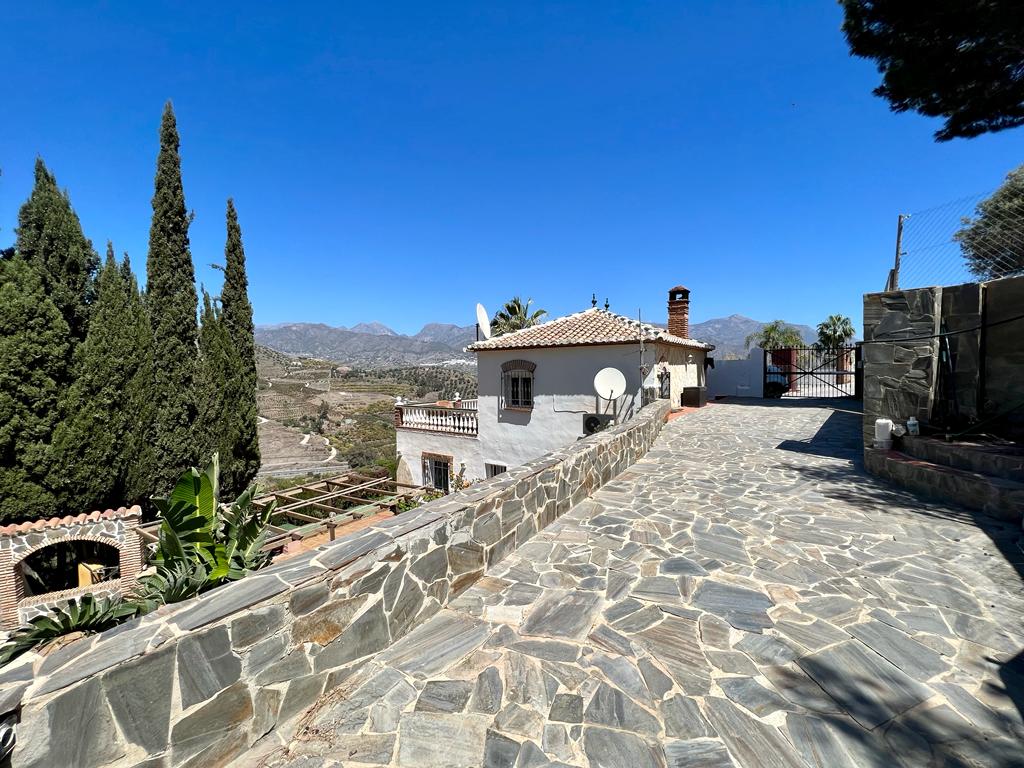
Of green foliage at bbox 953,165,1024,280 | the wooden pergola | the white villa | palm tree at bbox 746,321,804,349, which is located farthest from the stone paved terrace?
palm tree at bbox 746,321,804,349

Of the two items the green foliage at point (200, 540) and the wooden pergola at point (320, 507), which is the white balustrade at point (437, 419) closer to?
the wooden pergola at point (320, 507)

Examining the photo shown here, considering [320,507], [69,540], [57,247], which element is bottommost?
[320,507]

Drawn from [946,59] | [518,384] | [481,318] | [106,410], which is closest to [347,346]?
[481,318]

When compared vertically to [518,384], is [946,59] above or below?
above

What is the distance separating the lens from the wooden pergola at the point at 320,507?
9.24 m

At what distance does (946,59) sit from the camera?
7.69 metres

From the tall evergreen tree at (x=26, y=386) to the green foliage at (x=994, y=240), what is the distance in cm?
1740

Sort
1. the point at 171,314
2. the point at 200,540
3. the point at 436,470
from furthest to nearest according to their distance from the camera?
the point at 436,470, the point at 171,314, the point at 200,540

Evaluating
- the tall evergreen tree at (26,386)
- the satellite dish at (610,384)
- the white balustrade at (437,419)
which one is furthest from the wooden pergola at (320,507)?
the satellite dish at (610,384)

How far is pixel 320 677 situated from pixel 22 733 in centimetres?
130

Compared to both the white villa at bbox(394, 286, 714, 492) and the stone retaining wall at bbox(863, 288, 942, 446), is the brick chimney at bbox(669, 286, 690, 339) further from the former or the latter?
the stone retaining wall at bbox(863, 288, 942, 446)

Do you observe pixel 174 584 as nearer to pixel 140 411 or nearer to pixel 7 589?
pixel 7 589

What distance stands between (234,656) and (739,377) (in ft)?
75.9

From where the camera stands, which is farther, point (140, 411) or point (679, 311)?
point (679, 311)
